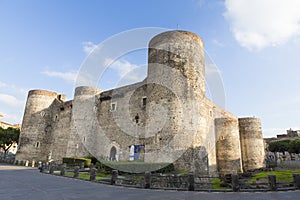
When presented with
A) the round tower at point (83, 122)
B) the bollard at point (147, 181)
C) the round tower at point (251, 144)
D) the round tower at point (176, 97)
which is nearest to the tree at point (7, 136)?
the round tower at point (83, 122)

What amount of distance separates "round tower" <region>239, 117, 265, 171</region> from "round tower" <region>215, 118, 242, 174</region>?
2.93m

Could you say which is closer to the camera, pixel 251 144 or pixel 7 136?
pixel 251 144

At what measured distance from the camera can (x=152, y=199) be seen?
253 inches

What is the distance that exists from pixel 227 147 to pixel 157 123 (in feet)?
42.0

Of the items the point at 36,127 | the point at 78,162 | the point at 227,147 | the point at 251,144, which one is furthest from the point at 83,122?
the point at 251,144

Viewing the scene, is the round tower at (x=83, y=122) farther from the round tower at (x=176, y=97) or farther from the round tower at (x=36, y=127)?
the round tower at (x=176, y=97)

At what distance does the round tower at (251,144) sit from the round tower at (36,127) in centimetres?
2707

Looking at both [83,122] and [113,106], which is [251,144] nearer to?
[113,106]

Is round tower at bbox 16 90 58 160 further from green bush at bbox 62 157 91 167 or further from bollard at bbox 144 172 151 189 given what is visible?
bollard at bbox 144 172 151 189

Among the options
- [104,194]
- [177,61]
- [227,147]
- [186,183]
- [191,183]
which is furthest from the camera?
[227,147]

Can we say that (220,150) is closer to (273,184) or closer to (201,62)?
(201,62)

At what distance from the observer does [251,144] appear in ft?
89.5

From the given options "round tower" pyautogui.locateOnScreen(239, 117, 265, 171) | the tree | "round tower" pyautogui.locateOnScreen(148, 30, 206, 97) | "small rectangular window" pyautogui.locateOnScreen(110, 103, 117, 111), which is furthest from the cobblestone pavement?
the tree

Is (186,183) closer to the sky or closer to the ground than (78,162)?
closer to the ground
